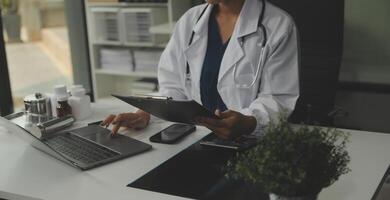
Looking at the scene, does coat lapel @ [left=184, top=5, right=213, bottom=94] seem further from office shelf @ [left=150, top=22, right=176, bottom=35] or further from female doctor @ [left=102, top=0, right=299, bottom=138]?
office shelf @ [left=150, top=22, right=176, bottom=35]

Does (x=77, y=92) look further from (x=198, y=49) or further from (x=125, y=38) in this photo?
(x=125, y=38)

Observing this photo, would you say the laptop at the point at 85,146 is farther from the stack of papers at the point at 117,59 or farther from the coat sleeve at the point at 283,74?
the stack of papers at the point at 117,59

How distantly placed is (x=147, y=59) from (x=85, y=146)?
196cm

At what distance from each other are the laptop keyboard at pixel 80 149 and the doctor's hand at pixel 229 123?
30cm

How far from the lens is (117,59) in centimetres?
356

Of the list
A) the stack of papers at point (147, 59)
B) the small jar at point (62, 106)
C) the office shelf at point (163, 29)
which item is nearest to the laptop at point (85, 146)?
the small jar at point (62, 106)

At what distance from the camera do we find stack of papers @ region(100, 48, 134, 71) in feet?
11.6

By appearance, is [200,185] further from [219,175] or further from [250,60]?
[250,60]

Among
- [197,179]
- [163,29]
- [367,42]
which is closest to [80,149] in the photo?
[197,179]

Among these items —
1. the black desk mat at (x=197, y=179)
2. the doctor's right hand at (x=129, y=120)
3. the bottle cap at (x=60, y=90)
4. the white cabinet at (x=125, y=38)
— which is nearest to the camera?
the black desk mat at (x=197, y=179)

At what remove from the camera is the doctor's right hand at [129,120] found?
5.44 ft

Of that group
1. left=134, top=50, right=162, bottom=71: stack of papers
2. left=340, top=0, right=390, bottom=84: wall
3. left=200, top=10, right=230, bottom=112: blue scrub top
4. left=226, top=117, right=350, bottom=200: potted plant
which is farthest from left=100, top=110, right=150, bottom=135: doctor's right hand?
left=134, top=50, right=162, bottom=71: stack of papers

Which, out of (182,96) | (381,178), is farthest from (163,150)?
(381,178)

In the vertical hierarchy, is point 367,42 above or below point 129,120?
above
